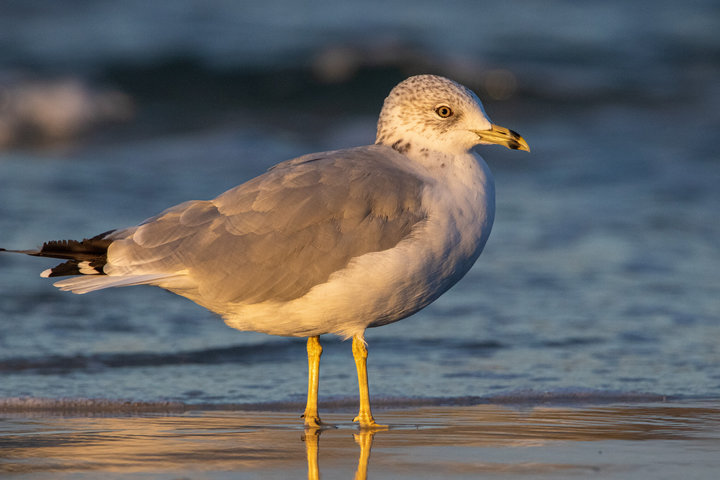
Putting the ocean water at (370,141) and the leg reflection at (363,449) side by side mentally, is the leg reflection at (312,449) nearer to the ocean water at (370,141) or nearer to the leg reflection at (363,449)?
the leg reflection at (363,449)

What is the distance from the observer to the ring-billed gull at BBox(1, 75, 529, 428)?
4.65 meters

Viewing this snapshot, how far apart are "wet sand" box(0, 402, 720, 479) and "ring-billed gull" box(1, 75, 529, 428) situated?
0.42 meters

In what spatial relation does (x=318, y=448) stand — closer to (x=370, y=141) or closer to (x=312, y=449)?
(x=312, y=449)

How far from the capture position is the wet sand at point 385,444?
13.6ft

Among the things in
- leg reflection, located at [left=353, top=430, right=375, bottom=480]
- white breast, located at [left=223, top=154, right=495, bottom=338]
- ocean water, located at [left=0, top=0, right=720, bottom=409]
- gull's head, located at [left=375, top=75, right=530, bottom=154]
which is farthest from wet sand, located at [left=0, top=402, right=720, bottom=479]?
gull's head, located at [left=375, top=75, right=530, bottom=154]

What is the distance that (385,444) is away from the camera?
15.0ft

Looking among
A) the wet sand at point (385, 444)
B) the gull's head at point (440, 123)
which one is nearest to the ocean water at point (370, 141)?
the wet sand at point (385, 444)

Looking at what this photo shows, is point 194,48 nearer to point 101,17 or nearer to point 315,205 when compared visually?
point 101,17

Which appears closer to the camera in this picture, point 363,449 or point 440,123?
point 363,449

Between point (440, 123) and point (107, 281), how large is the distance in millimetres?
1684

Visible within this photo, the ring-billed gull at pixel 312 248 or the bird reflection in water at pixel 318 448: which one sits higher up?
the ring-billed gull at pixel 312 248

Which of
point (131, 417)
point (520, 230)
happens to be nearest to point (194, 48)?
point (520, 230)

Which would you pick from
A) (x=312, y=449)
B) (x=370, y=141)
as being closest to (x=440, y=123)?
(x=312, y=449)

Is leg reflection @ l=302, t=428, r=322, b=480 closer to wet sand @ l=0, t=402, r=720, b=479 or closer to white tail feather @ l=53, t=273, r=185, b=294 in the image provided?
wet sand @ l=0, t=402, r=720, b=479
